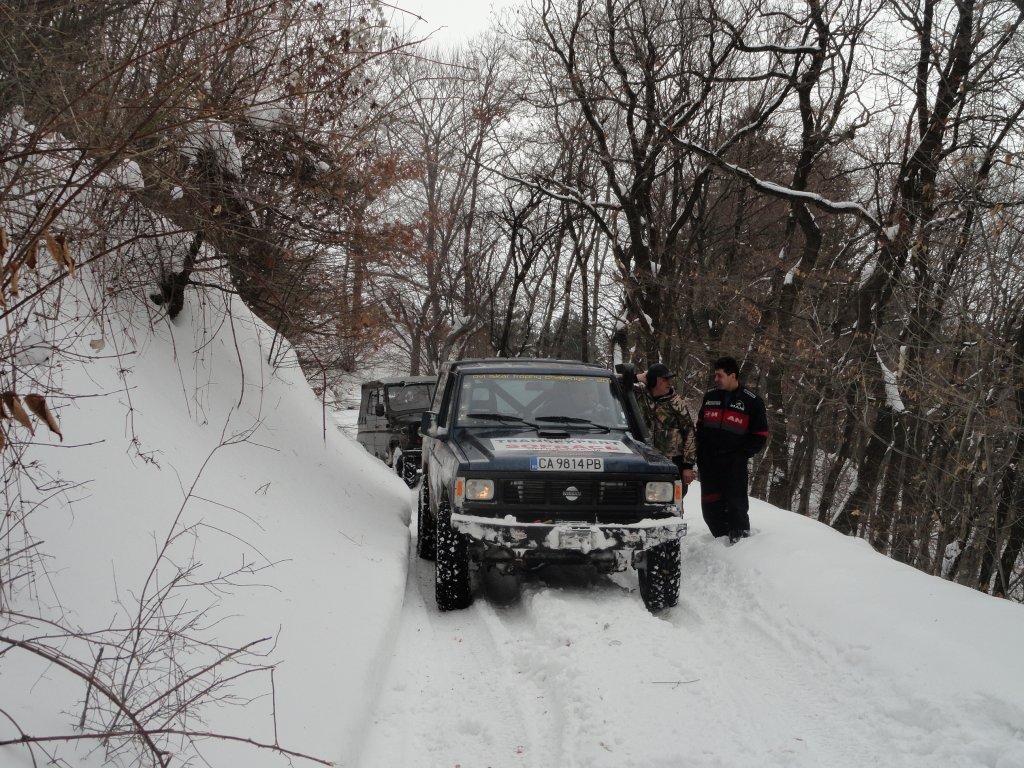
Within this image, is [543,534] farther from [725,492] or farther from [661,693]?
Answer: [725,492]

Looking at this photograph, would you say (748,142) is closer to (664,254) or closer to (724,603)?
(664,254)

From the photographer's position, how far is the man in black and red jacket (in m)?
6.89

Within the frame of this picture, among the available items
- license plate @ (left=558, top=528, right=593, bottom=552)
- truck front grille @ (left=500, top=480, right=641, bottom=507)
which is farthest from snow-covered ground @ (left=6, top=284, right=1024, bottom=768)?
truck front grille @ (left=500, top=480, right=641, bottom=507)

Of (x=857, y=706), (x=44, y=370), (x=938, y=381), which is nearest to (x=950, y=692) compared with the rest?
(x=857, y=706)

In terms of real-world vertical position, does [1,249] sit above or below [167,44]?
below

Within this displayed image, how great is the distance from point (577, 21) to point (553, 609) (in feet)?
45.9

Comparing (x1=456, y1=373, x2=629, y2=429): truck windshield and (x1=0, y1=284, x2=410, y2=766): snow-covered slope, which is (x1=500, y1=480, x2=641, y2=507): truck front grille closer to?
(x1=456, y1=373, x2=629, y2=429): truck windshield

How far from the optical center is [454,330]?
28.9 metres

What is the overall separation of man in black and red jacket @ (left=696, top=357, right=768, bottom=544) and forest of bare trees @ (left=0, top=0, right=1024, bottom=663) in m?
2.90

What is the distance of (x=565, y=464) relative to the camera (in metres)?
5.59

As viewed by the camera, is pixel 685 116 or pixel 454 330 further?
pixel 454 330

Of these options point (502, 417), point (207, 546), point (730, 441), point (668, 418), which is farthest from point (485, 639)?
point (668, 418)

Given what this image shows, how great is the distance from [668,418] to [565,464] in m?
2.20

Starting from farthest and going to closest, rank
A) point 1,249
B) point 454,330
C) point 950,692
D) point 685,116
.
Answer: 1. point 454,330
2. point 685,116
3. point 950,692
4. point 1,249
